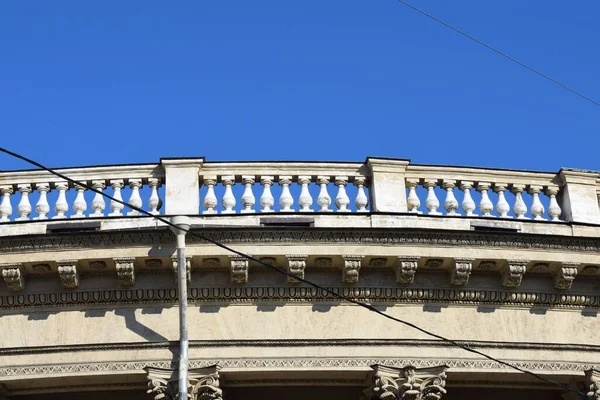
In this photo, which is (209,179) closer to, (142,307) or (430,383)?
(142,307)

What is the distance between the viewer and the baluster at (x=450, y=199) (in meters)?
23.0

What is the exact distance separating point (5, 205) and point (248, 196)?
3.96 metres

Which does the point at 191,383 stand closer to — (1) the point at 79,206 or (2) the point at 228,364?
(2) the point at 228,364

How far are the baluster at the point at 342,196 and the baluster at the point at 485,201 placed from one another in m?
2.24

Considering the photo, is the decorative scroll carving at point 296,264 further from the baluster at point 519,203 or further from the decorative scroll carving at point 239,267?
the baluster at point 519,203

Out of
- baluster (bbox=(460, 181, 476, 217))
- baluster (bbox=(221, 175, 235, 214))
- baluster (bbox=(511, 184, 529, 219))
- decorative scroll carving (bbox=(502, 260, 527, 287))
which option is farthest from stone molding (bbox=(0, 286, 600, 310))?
baluster (bbox=(511, 184, 529, 219))

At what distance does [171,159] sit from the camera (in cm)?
2270

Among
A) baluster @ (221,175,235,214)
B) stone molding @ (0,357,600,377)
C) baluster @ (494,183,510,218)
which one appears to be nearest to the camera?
stone molding @ (0,357,600,377)

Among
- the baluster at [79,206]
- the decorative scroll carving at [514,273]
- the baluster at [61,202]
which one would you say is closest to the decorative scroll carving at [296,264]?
the decorative scroll carving at [514,273]

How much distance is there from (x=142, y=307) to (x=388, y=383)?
400cm

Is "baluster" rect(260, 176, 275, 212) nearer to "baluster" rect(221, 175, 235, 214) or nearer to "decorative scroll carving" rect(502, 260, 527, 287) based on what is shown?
"baluster" rect(221, 175, 235, 214)

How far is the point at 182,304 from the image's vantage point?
68.7ft

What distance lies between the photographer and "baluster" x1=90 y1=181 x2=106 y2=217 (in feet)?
74.2

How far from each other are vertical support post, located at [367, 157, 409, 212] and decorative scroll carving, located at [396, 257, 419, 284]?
45.3 inches
